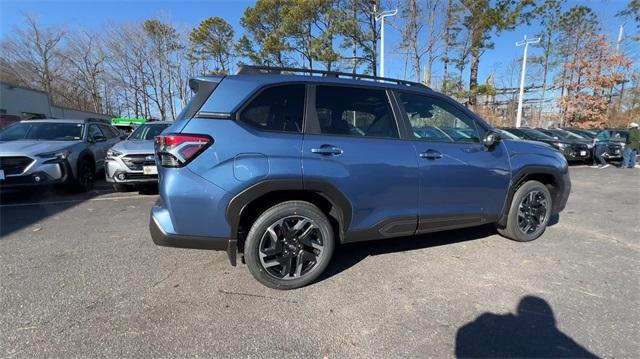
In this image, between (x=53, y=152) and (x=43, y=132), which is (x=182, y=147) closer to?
(x=53, y=152)

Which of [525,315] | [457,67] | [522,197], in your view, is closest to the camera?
[525,315]

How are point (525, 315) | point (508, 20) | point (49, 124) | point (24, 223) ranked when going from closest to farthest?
point (525, 315) → point (24, 223) → point (49, 124) → point (508, 20)

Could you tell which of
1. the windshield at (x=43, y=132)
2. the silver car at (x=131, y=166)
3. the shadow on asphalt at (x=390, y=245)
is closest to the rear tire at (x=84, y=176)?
the windshield at (x=43, y=132)

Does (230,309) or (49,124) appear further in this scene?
(49,124)

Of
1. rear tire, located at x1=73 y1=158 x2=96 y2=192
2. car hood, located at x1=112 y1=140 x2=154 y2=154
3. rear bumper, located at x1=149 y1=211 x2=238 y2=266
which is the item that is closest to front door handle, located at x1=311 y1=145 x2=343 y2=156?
rear bumper, located at x1=149 y1=211 x2=238 y2=266

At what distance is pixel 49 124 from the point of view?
23.4ft

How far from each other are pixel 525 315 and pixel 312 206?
1.89 meters

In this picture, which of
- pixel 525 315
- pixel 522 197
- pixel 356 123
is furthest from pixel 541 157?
pixel 356 123

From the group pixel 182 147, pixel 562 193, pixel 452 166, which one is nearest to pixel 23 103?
pixel 182 147

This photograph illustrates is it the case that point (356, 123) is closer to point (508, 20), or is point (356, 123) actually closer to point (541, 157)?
point (541, 157)

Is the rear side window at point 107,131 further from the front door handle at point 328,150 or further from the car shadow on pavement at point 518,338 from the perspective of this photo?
the car shadow on pavement at point 518,338

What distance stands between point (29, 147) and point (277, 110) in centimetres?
594

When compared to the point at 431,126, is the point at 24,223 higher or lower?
lower

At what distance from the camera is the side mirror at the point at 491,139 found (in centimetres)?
342
